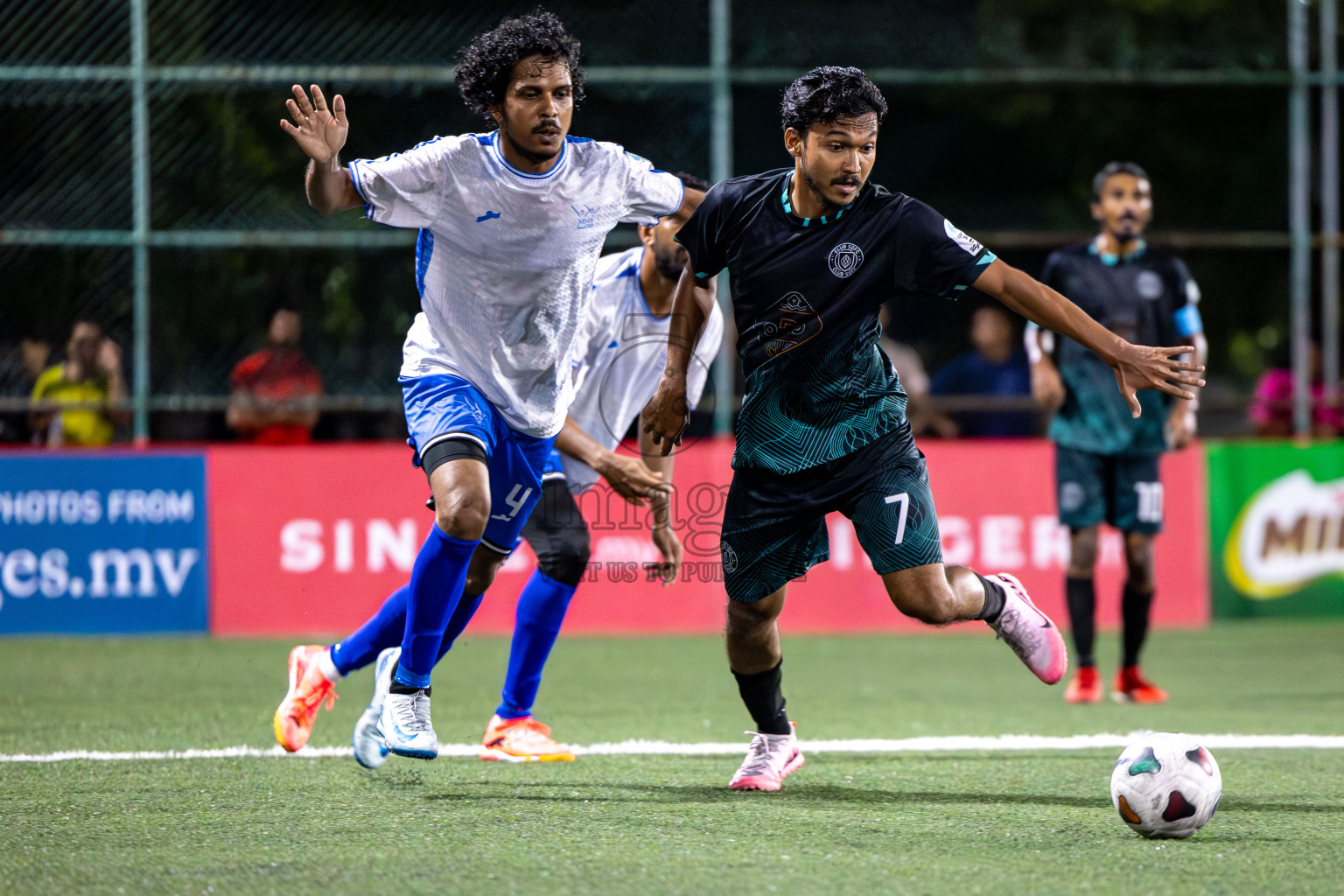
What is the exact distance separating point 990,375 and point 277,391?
490 centimetres

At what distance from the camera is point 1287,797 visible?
14.7 feet

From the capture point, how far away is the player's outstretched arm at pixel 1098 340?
3.97 metres

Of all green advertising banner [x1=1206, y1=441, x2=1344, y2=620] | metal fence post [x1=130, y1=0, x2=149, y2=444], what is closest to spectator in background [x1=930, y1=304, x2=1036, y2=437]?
green advertising banner [x1=1206, y1=441, x2=1344, y2=620]

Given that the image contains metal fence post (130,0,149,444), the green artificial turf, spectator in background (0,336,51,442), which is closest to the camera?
the green artificial turf

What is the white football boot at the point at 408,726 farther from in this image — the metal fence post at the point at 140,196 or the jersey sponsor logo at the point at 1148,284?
the metal fence post at the point at 140,196

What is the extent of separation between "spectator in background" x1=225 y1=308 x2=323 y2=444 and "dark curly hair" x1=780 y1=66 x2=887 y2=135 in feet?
22.0

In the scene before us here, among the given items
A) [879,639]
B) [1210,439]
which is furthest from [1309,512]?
[879,639]

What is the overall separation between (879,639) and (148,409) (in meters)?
5.07

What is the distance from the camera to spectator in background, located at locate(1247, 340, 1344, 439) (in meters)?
11.3

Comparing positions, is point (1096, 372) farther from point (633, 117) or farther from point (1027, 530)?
point (633, 117)

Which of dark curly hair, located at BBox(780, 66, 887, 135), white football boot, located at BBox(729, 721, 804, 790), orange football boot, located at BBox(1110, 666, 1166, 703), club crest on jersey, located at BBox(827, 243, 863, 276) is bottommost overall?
orange football boot, located at BBox(1110, 666, 1166, 703)

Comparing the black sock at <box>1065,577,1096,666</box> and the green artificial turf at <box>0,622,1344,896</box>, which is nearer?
the green artificial turf at <box>0,622,1344,896</box>

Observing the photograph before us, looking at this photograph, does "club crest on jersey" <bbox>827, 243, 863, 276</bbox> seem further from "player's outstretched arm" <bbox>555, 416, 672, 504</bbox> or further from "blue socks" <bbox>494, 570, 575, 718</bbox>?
"blue socks" <bbox>494, 570, 575, 718</bbox>

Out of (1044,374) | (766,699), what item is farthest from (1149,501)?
(766,699)
